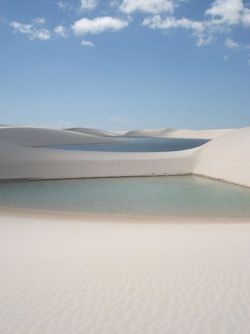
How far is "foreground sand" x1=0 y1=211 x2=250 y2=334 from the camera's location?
2848 mm

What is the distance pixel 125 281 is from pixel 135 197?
783cm

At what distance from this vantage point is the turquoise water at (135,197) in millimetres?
9703

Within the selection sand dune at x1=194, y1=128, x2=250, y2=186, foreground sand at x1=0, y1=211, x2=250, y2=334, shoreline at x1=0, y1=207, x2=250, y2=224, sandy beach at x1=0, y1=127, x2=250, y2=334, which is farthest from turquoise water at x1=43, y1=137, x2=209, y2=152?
foreground sand at x1=0, y1=211, x2=250, y2=334

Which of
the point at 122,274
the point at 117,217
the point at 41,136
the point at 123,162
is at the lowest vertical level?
the point at 117,217

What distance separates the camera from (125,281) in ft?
12.7

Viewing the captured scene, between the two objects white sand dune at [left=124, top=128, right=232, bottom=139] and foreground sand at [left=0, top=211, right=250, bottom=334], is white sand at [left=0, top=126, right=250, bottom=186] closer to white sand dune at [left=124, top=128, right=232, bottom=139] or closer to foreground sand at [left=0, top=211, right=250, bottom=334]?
foreground sand at [left=0, top=211, right=250, bottom=334]

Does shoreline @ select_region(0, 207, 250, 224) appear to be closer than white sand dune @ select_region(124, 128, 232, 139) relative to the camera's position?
Yes

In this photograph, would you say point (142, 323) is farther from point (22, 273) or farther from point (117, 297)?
point (22, 273)

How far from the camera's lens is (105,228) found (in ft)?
24.1

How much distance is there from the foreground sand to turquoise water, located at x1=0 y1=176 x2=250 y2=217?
2.62 m

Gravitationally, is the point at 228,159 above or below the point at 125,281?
above

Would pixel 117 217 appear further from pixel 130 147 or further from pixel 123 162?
pixel 130 147

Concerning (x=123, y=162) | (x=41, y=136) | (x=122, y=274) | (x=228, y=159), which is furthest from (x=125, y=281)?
(x=41, y=136)

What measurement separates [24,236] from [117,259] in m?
2.46
